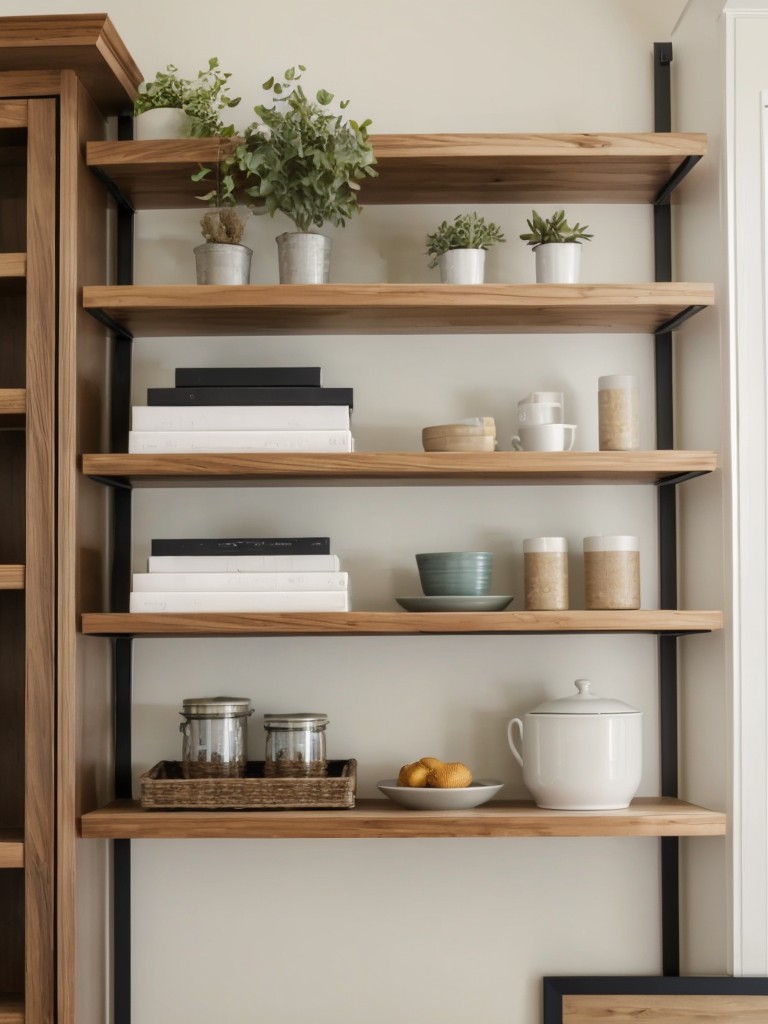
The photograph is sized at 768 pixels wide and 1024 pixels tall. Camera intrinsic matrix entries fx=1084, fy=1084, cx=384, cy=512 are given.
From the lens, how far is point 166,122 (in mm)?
1946

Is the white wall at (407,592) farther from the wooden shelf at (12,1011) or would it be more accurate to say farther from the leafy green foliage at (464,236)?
the wooden shelf at (12,1011)

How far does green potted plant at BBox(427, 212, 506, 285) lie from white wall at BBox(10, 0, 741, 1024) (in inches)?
6.2

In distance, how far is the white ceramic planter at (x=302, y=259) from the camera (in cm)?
192

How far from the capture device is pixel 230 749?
1899 mm

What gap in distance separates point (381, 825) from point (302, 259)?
0.99 m

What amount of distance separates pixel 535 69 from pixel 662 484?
2.79 ft

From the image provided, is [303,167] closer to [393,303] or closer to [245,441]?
[393,303]

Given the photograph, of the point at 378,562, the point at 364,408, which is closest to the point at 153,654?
the point at 378,562

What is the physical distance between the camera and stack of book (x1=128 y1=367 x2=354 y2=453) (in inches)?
73.7

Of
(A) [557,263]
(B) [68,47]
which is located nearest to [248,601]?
(A) [557,263]

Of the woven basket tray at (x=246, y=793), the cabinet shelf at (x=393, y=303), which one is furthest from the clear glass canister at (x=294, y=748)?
the cabinet shelf at (x=393, y=303)

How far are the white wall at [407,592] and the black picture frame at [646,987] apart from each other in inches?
2.3

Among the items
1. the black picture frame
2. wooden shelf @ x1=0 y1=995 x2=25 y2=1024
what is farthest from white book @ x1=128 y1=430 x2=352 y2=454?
the black picture frame

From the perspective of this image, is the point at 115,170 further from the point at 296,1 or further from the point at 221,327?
the point at 296,1
